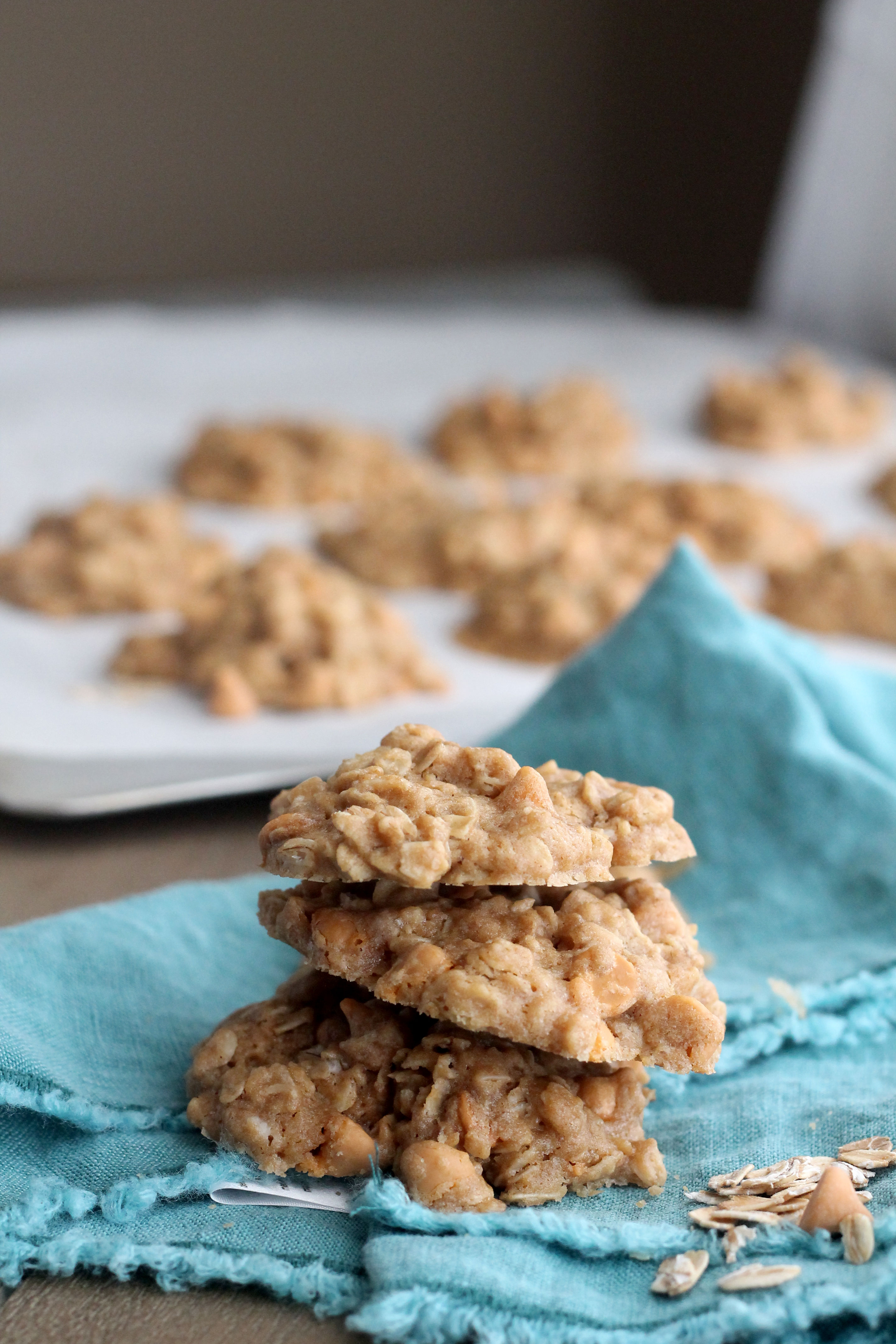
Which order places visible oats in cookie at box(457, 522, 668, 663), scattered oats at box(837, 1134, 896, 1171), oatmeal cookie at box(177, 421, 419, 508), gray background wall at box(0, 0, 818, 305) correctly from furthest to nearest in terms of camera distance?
gray background wall at box(0, 0, 818, 305)
oatmeal cookie at box(177, 421, 419, 508)
visible oats in cookie at box(457, 522, 668, 663)
scattered oats at box(837, 1134, 896, 1171)

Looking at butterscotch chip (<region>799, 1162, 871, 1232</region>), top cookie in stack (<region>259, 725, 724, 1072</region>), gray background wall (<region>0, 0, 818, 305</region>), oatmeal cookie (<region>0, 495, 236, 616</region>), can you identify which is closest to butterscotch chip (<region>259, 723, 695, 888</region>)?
top cookie in stack (<region>259, 725, 724, 1072</region>)

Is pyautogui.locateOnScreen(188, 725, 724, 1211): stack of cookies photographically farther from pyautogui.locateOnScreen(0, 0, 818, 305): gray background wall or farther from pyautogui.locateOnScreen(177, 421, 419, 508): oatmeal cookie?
pyautogui.locateOnScreen(0, 0, 818, 305): gray background wall

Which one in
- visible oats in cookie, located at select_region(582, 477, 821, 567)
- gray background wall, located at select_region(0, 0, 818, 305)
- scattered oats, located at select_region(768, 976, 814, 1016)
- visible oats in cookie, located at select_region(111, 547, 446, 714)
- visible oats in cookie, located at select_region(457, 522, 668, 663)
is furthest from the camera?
gray background wall, located at select_region(0, 0, 818, 305)

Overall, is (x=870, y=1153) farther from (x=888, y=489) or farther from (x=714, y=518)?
(x=888, y=489)

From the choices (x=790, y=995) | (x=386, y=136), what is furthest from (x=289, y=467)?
(x=386, y=136)

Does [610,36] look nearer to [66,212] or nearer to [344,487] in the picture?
[66,212]

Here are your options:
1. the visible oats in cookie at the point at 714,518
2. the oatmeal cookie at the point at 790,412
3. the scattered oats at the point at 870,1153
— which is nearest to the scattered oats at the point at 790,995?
the scattered oats at the point at 870,1153
